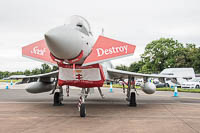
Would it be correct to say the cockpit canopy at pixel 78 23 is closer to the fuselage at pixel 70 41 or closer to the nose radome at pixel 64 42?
the fuselage at pixel 70 41

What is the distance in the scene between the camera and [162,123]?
6027 mm

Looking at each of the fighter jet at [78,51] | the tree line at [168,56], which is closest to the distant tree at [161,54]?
the tree line at [168,56]

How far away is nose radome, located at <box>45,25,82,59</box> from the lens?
223 inches

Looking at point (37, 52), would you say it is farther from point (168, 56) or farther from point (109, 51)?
point (168, 56)

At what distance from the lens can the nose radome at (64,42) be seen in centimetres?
566

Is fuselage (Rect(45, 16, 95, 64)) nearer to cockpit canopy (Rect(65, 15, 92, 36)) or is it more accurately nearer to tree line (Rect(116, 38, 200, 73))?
cockpit canopy (Rect(65, 15, 92, 36))

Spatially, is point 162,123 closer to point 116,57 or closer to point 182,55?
point 116,57

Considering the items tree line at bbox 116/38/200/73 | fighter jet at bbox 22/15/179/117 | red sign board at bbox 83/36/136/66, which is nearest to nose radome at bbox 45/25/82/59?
fighter jet at bbox 22/15/179/117

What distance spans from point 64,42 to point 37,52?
2.19m

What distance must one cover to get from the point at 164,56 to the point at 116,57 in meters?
50.7

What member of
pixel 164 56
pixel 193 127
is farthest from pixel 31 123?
pixel 164 56

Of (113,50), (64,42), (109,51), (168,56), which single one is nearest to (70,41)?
(64,42)

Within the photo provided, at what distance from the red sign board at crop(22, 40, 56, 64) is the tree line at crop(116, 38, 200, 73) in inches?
1899

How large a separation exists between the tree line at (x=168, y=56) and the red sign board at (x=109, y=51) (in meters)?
47.9
